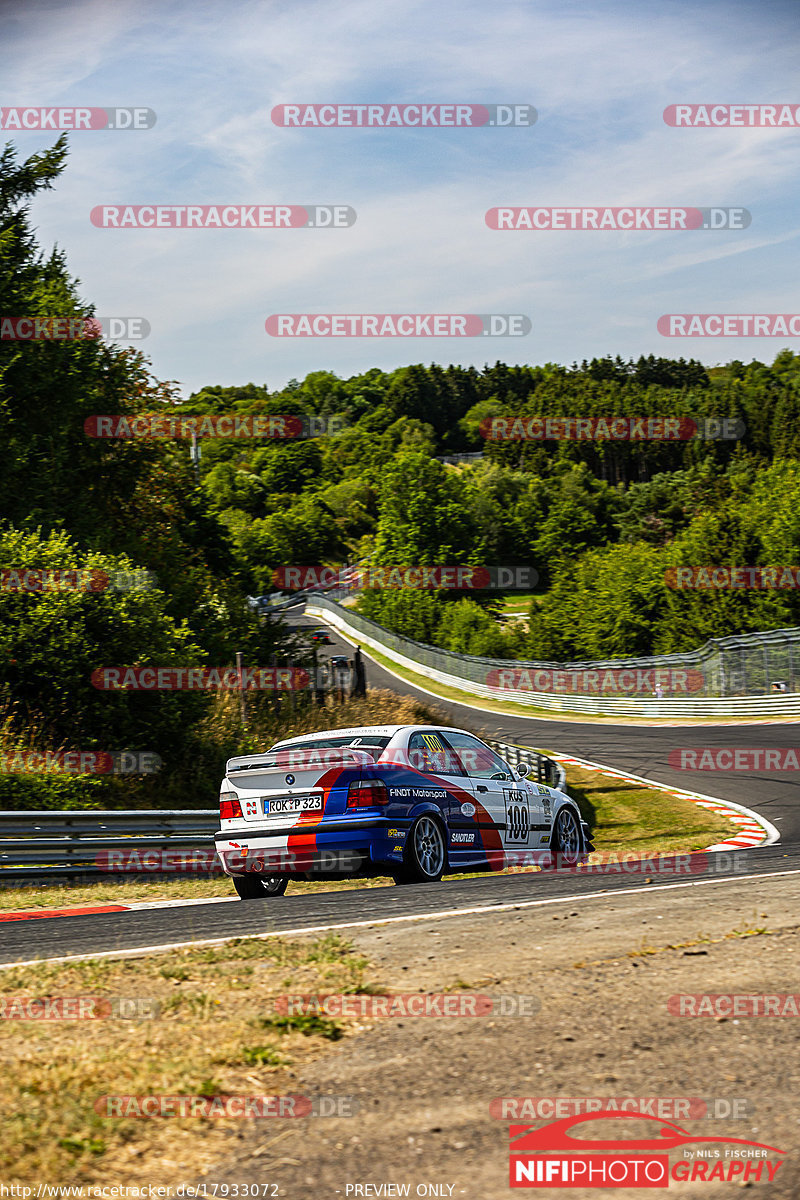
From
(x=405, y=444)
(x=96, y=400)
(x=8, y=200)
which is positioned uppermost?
(x=405, y=444)

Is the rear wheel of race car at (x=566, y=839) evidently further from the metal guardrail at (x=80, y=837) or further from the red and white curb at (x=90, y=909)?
the metal guardrail at (x=80, y=837)

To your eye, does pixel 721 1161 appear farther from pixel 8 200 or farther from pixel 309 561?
pixel 309 561

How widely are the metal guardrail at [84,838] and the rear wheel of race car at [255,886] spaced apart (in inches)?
121

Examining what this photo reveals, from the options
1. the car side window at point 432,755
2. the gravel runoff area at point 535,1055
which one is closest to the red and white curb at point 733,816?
the car side window at point 432,755

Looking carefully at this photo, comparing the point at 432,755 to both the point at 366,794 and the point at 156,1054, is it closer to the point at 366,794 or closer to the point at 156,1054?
the point at 366,794

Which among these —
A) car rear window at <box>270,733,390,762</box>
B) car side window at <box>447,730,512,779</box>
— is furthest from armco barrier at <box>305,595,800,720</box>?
car rear window at <box>270,733,390,762</box>

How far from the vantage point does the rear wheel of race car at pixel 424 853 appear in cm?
1007

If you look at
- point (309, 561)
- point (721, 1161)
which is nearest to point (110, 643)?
point (721, 1161)

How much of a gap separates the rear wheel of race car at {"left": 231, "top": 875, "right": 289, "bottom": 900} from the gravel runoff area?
4.02 meters

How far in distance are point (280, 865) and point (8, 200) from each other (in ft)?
78.0

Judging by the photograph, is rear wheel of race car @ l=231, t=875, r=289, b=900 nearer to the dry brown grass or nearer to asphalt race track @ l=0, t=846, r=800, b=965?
asphalt race track @ l=0, t=846, r=800, b=965

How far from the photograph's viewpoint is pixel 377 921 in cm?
742

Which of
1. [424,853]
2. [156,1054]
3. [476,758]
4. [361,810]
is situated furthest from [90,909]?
[156,1054]

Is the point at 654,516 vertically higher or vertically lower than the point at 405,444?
lower
